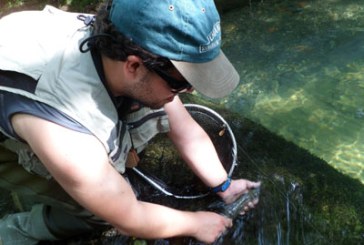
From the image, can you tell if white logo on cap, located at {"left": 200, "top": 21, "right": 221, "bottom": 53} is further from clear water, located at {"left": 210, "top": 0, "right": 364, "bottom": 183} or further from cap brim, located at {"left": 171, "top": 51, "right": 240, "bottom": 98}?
clear water, located at {"left": 210, "top": 0, "right": 364, "bottom": 183}

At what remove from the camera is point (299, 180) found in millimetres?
3004

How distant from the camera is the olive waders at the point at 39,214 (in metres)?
2.52

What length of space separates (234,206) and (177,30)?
56.9 inches

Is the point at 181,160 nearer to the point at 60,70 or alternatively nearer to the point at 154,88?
the point at 154,88

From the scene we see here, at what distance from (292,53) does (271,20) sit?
1.21 m

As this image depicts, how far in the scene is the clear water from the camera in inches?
174

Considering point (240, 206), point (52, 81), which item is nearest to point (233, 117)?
point (240, 206)

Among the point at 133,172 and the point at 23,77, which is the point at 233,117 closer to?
the point at 133,172

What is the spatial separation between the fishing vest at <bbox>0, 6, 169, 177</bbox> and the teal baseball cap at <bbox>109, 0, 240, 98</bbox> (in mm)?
299

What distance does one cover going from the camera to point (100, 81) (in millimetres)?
1963

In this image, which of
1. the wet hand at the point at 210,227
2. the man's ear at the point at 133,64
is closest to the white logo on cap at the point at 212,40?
the man's ear at the point at 133,64

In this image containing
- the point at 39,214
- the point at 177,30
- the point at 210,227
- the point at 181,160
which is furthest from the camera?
the point at 181,160

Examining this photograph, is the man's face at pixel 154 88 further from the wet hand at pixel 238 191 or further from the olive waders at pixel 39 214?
the wet hand at pixel 238 191

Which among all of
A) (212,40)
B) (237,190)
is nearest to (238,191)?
(237,190)
